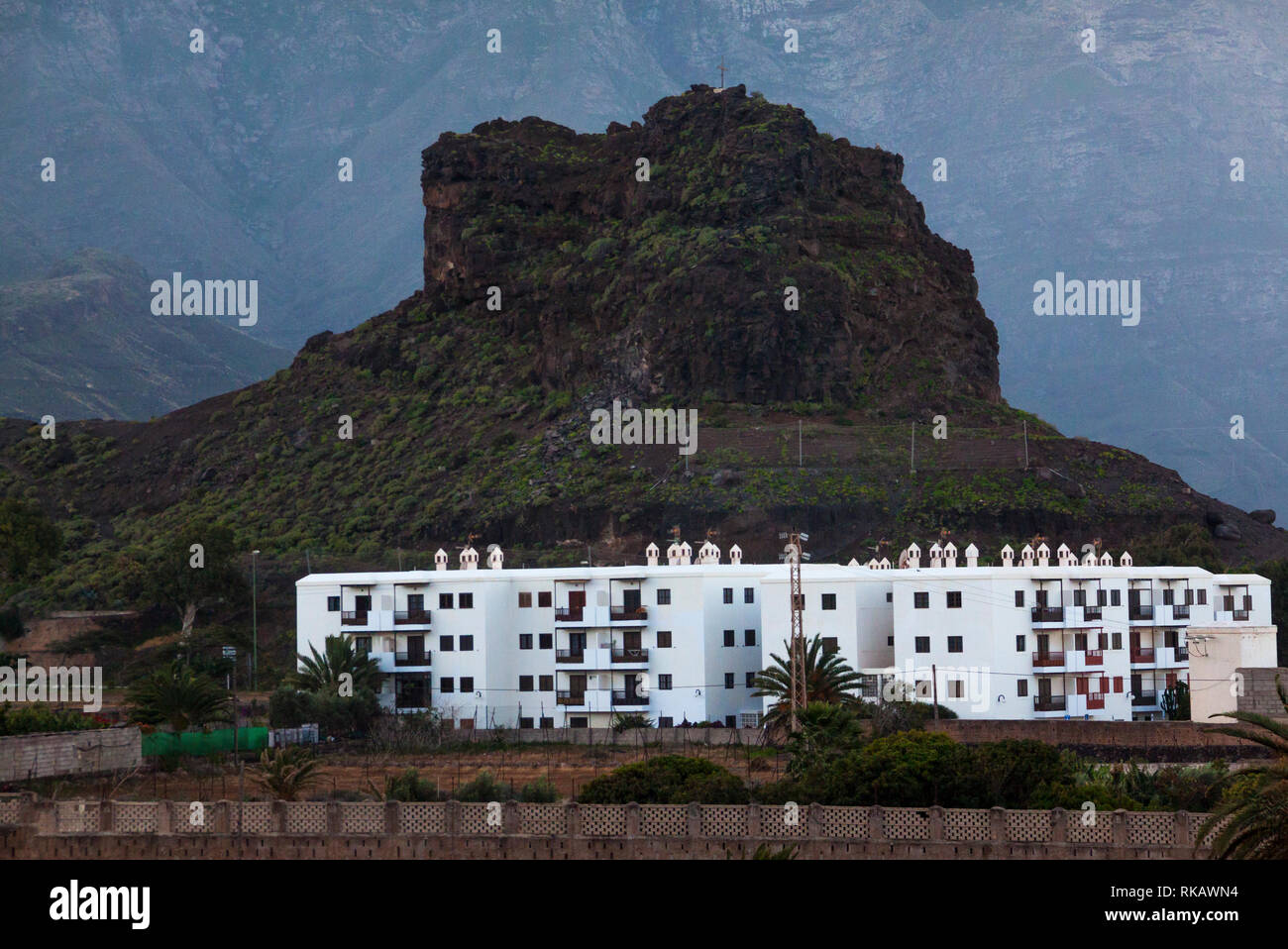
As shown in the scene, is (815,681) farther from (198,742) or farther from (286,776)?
(286,776)

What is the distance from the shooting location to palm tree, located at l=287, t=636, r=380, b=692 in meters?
86.8

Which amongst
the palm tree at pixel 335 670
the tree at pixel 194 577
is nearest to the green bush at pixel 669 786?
the palm tree at pixel 335 670

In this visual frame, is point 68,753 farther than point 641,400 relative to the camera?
No

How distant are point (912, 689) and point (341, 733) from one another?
2193 cm

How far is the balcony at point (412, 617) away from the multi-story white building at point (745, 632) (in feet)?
0.19

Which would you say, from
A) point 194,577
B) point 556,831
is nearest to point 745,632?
point 556,831

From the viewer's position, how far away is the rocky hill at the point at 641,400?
13050 cm

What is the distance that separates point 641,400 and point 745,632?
64.0m

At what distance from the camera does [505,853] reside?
167ft

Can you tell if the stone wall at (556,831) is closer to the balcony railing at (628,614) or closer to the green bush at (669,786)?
the green bush at (669,786)

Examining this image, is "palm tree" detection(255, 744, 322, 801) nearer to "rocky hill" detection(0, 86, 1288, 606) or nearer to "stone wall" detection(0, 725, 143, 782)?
"stone wall" detection(0, 725, 143, 782)

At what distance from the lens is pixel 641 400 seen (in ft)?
497
